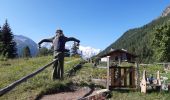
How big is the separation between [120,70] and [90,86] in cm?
161

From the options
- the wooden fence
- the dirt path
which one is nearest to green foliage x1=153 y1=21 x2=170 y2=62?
the wooden fence

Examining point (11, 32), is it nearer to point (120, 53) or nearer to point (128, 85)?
point (120, 53)

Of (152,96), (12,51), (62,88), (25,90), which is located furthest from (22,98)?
(12,51)

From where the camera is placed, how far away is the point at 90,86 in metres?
15.9

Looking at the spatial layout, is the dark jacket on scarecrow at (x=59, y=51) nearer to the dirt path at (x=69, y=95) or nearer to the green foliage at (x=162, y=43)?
the dirt path at (x=69, y=95)

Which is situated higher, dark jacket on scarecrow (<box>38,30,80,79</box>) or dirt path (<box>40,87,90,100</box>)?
dark jacket on scarecrow (<box>38,30,80,79</box>)

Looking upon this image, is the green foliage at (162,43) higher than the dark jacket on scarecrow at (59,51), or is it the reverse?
the green foliage at (162,43)

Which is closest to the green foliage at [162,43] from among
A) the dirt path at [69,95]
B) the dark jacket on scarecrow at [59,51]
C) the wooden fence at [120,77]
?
the wooden fence at [120,77]

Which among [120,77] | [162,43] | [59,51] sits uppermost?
[162,43]

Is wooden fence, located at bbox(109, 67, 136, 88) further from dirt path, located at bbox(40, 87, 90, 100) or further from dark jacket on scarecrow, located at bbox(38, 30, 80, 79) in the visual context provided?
dark jacket on scarecrow, located at bbox(38, 30, 80, 79)

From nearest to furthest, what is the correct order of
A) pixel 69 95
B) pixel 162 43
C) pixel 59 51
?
pixel 69 95 → pixel 59 51 → pixel 162 43

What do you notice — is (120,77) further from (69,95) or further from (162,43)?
(162,43)

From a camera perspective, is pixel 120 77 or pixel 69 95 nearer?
pixel 69 95

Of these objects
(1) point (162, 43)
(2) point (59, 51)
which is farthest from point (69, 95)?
(1) point (162, 43)
